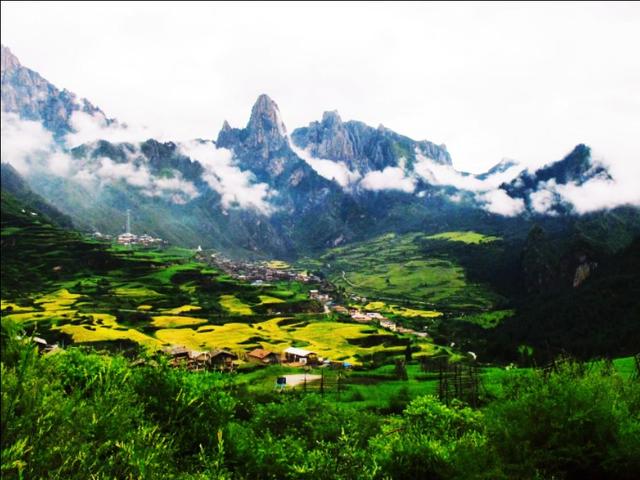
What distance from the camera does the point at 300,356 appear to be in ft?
392

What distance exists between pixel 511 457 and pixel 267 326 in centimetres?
13131

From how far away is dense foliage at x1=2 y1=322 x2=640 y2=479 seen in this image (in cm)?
2295

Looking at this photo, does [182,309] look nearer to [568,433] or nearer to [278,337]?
[278,337]

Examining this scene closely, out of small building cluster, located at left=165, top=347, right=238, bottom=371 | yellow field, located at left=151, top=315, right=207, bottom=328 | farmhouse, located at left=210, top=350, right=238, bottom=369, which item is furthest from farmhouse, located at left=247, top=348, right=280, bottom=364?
yellow field, located at left=151, top=315, right=207, bottom=328

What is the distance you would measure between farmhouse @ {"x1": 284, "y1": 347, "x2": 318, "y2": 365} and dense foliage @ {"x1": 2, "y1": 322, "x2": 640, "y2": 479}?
A: 70586mm

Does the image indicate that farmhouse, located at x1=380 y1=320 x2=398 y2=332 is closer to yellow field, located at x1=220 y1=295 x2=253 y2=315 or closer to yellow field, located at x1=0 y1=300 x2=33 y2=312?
yellow field, located at x1=220 y1=295 x2=253 y2=315

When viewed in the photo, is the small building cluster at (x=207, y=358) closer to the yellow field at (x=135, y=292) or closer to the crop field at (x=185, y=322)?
the crop field at (x=185, y=322)

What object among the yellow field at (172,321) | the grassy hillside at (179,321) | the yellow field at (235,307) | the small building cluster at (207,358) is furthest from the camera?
the yellow field at (235,307)

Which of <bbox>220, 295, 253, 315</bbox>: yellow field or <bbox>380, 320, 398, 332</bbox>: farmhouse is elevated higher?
<bbox>220, 295, 253, 315</bbox>: yellow field

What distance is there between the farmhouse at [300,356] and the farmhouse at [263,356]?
2.83 metres

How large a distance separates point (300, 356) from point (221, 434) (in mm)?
86257

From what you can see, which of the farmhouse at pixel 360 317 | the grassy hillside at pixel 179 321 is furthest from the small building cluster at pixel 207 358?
the farmhouse at pixel 360 317

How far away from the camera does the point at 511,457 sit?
35.3 m

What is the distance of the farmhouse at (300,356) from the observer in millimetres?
118137
